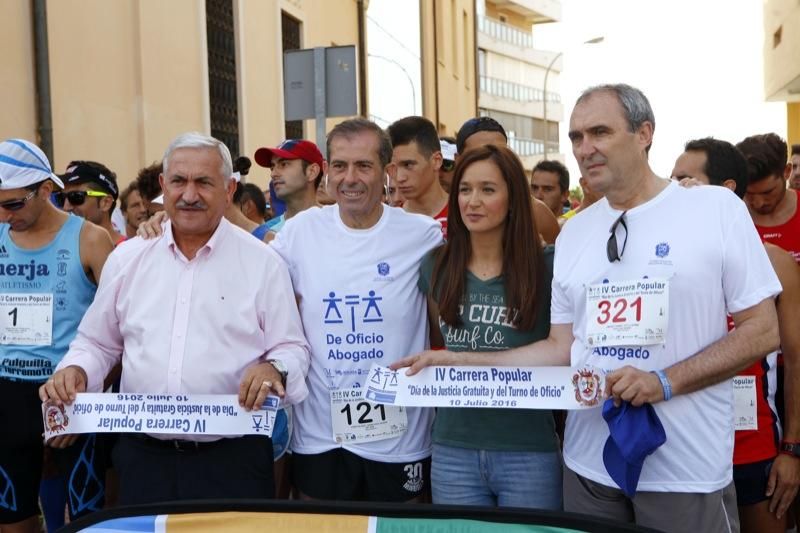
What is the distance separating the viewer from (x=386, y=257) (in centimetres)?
366

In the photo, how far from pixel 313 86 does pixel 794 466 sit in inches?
208

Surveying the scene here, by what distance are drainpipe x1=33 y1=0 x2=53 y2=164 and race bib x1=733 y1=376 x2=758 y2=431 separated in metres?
7.51

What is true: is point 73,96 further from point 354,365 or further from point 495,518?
point 495,518

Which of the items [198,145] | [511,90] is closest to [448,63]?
[511,90]

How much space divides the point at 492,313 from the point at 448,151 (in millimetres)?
2973

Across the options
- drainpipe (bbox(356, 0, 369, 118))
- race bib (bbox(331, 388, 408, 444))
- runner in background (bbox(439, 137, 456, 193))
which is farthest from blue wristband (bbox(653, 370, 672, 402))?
drainpipe (bbox(356, 0, 369, 118))

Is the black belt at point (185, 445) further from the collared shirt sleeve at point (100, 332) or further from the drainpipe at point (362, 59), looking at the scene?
the drainpipe at point (362, 59)

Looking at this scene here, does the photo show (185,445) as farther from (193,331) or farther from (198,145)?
(198,145)

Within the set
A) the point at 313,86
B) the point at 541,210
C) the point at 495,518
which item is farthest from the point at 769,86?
the point at 495,518

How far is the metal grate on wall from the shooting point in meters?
13.6

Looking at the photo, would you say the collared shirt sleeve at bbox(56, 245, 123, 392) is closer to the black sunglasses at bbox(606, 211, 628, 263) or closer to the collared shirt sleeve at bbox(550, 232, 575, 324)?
the collared shirt sleeve at bbox(550, 232, 575, 324)

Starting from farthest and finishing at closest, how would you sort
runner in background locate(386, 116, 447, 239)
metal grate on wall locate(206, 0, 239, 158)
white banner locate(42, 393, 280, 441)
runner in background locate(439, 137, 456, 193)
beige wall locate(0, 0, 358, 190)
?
metal grate on wall locate(206, 0, 239, 158) < beige wall locate(0, 0, 358, 190) < runner in background locate(439, 137, 456, 193) < runner in background locate(386, 116, 447, 239) < white banner locate(42, 393, 280, 441)

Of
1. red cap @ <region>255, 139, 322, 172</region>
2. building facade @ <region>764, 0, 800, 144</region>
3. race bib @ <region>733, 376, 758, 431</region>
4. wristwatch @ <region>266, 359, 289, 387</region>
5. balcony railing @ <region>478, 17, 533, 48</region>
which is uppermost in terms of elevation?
balcony railing @ <region>478, 17, 533, 48</region>

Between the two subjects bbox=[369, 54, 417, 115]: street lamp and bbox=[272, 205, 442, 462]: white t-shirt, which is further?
bbox=[369, 54, 417, 115]: street lamp
